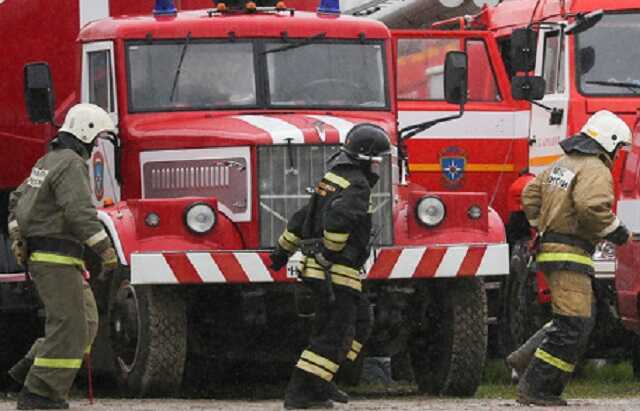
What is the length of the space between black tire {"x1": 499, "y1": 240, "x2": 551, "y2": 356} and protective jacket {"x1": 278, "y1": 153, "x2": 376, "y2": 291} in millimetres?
4642

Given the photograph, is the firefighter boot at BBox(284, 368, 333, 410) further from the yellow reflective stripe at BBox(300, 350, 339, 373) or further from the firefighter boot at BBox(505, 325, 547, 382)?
the firefighter boot at BBox(505, 325, 547, 382)

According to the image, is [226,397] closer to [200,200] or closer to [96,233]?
[200,200]

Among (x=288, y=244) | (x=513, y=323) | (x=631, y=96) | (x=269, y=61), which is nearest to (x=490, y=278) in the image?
(x=513, y=323)

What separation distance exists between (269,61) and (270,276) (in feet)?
6.51

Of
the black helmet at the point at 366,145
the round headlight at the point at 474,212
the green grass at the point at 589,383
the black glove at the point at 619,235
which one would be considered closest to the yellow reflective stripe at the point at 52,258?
the black helmet at the point at 366,145

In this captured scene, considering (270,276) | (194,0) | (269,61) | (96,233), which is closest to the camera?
(96,233)

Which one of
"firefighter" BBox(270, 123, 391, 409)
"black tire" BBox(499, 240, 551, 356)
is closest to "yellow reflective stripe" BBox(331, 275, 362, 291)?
"firefighter" BBox(270, 123, 391, 409)

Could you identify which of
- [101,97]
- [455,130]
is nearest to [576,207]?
[101,97]

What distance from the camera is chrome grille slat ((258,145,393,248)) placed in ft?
48.7

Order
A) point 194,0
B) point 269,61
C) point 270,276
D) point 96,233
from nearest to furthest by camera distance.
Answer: point 96,233 → point 270,276 → point 269,61 → point 194,0

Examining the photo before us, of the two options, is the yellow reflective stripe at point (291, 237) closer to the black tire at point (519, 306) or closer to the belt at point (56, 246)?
the belt at point (56, 246)

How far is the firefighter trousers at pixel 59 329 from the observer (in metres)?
13.3

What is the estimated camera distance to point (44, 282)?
1334 cm

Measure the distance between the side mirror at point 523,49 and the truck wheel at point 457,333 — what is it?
330 cm
